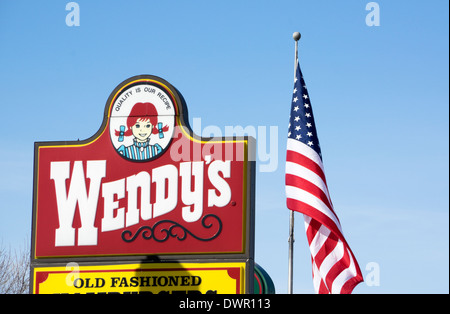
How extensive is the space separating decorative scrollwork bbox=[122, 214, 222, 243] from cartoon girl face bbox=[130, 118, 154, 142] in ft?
5.51

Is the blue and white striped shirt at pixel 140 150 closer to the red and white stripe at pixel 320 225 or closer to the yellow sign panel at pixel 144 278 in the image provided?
the yellow sign panel at pixel 144 278

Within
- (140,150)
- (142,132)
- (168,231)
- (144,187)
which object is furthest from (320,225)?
(142,132)

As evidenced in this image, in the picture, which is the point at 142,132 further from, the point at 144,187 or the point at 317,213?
the point at 317,213

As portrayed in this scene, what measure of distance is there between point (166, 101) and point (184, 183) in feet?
5.37

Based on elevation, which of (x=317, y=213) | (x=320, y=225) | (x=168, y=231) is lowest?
(x=168, y=231)

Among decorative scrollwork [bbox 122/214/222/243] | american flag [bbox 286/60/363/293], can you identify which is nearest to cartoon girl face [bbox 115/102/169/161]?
decorative scrollwork [bbox 122/214/222/243]

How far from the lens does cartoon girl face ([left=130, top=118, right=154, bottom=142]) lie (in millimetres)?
15719

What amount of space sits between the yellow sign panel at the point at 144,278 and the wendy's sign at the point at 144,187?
26cm

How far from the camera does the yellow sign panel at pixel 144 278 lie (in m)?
14.9

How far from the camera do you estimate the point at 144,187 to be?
15609mm

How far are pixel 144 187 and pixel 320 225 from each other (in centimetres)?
362

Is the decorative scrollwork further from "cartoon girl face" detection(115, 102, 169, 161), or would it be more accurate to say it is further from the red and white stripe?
the red and white stripe
